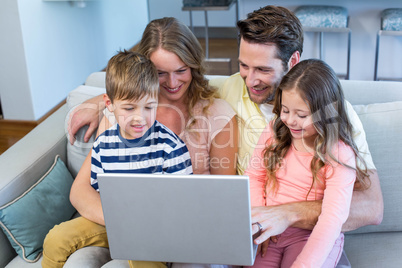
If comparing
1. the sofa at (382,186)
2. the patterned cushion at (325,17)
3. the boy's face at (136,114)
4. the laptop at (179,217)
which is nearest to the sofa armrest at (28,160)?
the sofa at (382,186)

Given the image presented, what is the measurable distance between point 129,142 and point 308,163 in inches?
20.8

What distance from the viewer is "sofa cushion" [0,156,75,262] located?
1.54 meters

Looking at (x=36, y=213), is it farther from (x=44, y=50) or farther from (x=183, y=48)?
(x=44, y=50)

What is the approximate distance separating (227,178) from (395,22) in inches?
98.3

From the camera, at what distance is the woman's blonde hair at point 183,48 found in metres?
1.52

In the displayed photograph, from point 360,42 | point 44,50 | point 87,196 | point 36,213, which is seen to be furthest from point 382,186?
point 44,50

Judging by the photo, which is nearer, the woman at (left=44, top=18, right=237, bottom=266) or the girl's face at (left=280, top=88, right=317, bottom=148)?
the girl's face at (left=280, top=88, right=317, bottom=148)

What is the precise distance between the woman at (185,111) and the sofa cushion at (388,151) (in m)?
0.44

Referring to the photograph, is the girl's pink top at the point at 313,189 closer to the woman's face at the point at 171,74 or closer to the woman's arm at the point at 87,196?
the woman's face at the point at 171,74

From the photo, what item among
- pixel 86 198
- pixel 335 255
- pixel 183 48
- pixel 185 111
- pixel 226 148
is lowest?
pixel 335 255

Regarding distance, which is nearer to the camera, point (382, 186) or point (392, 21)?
point (382, 186)

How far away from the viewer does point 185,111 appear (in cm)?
163

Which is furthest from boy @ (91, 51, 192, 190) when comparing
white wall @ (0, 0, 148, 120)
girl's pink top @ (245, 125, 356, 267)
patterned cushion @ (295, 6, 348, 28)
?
patterned cushion @ (295, 6, 348, 28)

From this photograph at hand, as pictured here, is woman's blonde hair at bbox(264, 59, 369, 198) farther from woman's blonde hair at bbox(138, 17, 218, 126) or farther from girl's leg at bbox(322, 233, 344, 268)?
woman's blonde hair at bbox(138, 17, 218, 126)
